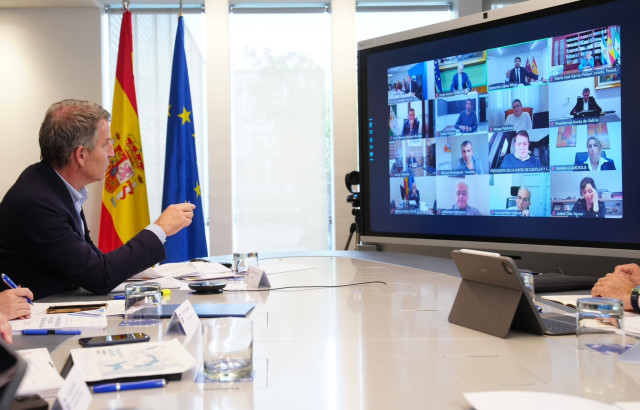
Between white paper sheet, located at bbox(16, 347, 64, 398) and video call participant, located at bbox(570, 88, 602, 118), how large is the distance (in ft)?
6.73

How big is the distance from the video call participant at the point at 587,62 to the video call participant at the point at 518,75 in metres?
0.20

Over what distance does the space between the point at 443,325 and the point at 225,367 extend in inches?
25.5

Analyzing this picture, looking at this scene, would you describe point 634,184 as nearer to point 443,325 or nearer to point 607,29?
point 607,29

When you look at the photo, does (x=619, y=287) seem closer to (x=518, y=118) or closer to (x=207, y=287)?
(x=518, y=118)

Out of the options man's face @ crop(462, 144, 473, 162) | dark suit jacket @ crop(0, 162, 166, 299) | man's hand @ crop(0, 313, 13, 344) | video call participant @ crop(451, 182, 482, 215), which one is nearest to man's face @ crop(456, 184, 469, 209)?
video call participant @ crop(451, 182, 482, 215)

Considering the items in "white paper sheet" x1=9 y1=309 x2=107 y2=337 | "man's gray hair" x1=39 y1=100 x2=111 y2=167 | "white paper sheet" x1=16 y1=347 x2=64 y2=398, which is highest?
"man's gray hair" x1=39 y1=100 x2=111 y2=167

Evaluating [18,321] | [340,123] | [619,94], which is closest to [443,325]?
[18,321]

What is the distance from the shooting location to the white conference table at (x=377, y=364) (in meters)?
0.96

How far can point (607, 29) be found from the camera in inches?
91.3

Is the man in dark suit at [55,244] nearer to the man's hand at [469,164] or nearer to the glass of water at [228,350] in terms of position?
the glass of water at [228,350]

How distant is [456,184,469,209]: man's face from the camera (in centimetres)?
282

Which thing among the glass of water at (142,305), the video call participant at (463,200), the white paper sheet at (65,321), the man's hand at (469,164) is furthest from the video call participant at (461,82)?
the white paper sheet at (65,321)

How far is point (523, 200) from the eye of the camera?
2604mm

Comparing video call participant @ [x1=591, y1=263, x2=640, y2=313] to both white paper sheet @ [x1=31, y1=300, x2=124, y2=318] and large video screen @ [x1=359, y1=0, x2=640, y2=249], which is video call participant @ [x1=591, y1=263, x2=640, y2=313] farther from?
white paper sheet @ [x1=31, y1=300, x2=124, y2=318]
